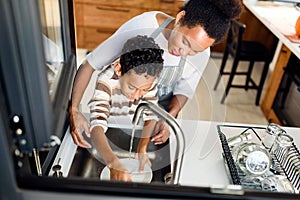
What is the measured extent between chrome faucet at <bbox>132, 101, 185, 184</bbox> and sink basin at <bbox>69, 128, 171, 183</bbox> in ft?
0.09

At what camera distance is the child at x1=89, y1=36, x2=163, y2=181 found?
2.58 feet

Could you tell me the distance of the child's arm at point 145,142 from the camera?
0.87m

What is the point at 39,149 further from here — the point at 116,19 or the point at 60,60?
the point at 116,19

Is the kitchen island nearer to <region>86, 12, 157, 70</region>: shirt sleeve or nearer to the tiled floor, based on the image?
the tiled floor

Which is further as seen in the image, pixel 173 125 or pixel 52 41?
pixel 173 125

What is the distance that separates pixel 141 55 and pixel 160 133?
0.26m

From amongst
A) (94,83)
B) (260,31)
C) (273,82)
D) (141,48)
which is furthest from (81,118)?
(260,31)

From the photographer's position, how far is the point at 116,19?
2.93 ft

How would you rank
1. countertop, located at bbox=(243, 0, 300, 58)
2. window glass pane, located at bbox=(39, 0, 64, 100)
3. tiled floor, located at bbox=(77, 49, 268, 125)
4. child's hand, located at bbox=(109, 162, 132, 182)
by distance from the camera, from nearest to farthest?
window glass pane, located at bbox=(39, 0, 64, 100), child's hand, located at bbox=(109, 162, 132, 182), tiled floor, located at bbox=(77, 49, 268, 125), countertop, located at bbox=(243, 0, 300, 58)

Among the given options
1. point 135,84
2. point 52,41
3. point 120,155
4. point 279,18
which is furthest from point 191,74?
point 279,18

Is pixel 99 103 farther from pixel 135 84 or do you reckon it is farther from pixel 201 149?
pixel 201 149

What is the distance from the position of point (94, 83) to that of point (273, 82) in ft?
6.35

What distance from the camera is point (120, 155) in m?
0.85

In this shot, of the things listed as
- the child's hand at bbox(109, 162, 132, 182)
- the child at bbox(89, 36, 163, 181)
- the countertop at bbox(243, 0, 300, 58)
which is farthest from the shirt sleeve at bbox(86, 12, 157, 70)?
the countertop at bbox(243, 0, 300, 58)
